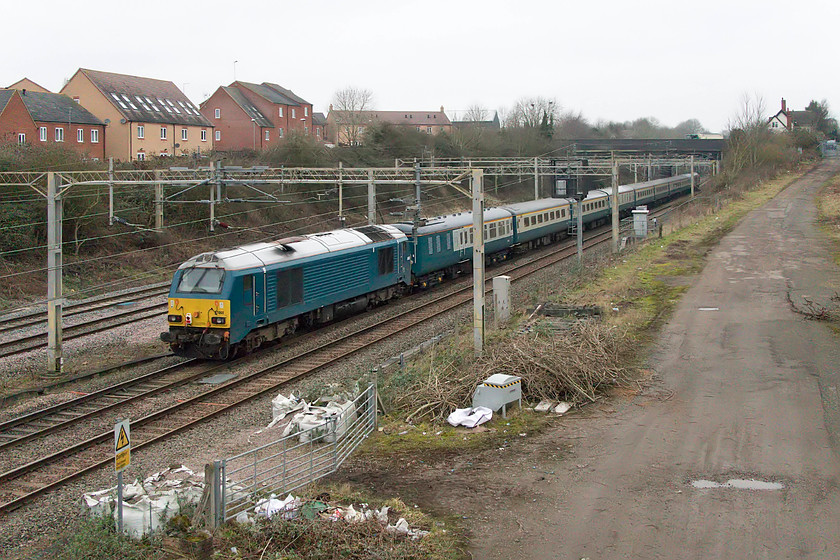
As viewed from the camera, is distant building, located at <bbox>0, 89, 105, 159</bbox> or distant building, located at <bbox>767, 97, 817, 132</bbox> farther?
distant building, located at <bbox>767, 97, 817, 132</bbox>

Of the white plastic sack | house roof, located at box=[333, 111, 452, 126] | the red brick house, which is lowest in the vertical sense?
the white plastic sack

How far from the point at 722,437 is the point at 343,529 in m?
6.88

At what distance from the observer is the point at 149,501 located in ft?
32.6

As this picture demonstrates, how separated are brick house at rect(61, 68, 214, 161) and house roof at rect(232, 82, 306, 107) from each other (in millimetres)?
12041

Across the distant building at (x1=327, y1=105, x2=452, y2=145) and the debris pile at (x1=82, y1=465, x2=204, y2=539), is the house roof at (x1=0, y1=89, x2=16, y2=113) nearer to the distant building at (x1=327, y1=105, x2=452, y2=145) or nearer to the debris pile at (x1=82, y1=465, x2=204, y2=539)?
the distant building at (x1=327, y1=105, x2=452, y2=145)

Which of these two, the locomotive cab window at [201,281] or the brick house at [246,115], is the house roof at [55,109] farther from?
the locomotive cab window at [201,281]

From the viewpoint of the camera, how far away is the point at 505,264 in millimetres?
38406

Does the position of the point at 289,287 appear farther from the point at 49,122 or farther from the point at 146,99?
the point at 146,99

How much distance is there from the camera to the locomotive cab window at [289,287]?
70.7 ft

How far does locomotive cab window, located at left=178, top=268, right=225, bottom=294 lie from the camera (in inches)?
778

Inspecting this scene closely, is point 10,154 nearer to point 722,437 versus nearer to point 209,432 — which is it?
point 209,432

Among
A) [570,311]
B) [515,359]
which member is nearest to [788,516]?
[515,359]

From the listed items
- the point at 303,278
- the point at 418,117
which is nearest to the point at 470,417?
the point at 303,278

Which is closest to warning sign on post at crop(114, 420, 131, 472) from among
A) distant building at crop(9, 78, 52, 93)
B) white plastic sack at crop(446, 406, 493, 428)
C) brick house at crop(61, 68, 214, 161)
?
white plastic sack at crop(446, 406, 493, 428)
